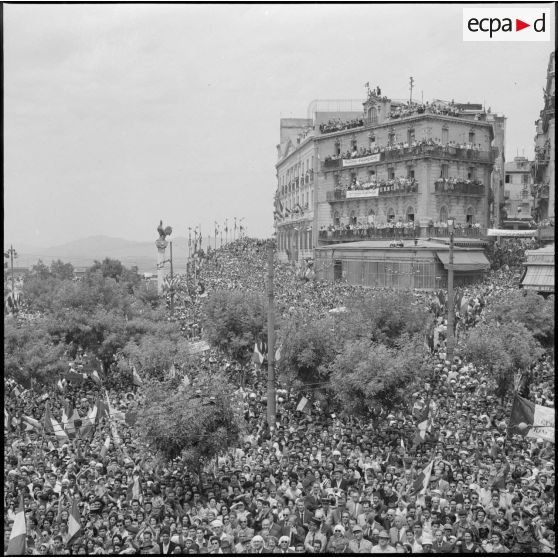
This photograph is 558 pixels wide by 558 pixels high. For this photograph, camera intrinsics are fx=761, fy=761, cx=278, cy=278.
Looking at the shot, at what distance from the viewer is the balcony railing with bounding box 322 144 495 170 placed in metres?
48.9

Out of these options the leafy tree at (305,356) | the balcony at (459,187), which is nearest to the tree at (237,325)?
the leafy tree at (305,356)

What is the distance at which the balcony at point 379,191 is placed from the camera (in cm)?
4953

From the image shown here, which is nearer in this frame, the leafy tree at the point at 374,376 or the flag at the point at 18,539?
the flag at the point at 18,539

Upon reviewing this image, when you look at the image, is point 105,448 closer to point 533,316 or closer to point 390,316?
point 390,316

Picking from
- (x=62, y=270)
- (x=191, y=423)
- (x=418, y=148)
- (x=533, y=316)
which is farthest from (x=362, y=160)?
(x=191, y=423)

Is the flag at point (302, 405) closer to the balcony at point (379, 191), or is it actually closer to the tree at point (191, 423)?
the tree at point (191, 423)

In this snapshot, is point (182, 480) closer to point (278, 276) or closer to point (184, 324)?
point (184, 324)

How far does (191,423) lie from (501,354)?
33.2 ft

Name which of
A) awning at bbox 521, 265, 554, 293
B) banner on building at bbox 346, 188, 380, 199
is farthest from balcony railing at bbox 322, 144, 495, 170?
awning at bbox 521, 265, 554, 293

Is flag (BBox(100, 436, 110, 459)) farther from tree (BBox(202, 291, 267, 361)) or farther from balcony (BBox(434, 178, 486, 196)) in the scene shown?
balcony (BBox(434, 178, 486, 196))

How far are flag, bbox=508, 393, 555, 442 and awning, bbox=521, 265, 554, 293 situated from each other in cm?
1937

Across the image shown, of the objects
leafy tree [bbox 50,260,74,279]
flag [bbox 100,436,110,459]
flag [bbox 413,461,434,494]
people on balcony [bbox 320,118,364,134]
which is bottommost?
flag [bbox 100,436,110,459]

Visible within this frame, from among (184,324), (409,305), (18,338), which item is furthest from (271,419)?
(184,324)

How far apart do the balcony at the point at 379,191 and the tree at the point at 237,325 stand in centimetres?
2423
